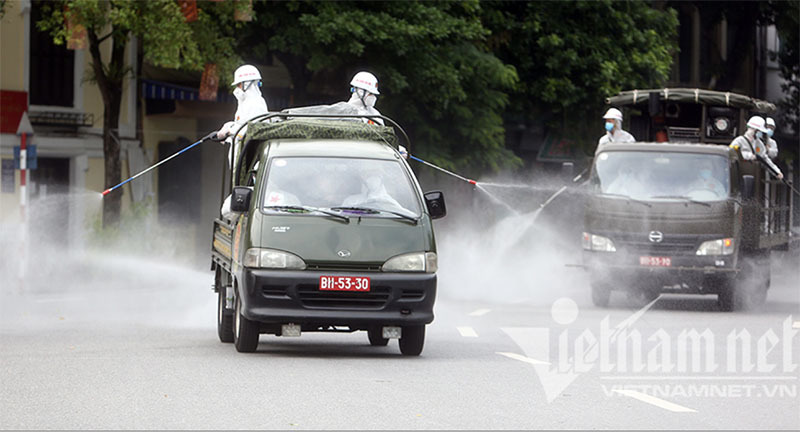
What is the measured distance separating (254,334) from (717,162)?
9084 mm

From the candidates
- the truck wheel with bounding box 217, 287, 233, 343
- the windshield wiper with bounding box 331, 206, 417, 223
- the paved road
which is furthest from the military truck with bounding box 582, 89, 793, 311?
the windshield wiper with bounding box 331, 206, 417, 223

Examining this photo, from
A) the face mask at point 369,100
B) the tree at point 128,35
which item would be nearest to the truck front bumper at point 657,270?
the face mask at point 369,100

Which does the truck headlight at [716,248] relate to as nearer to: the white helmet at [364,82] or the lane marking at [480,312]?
the lane marking at [480,312]

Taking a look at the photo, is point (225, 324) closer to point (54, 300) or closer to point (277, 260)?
point (277, 260)

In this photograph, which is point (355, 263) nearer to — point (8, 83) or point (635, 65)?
point (8, 83)

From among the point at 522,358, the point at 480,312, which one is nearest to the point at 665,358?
the point at 522,358

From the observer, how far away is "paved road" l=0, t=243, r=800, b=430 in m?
8.84

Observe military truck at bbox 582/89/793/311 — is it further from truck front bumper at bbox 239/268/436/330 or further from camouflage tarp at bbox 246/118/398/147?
truck front bumper at bbox 239/268/436/330

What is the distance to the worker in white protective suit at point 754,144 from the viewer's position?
20081 mm

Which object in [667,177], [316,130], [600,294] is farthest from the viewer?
[600,294]

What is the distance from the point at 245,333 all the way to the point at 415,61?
16560mm

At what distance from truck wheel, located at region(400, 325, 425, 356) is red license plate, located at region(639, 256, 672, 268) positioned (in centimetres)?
724

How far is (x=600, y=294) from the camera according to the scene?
1984 cm

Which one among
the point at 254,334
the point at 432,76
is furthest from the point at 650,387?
the point at 432,76
